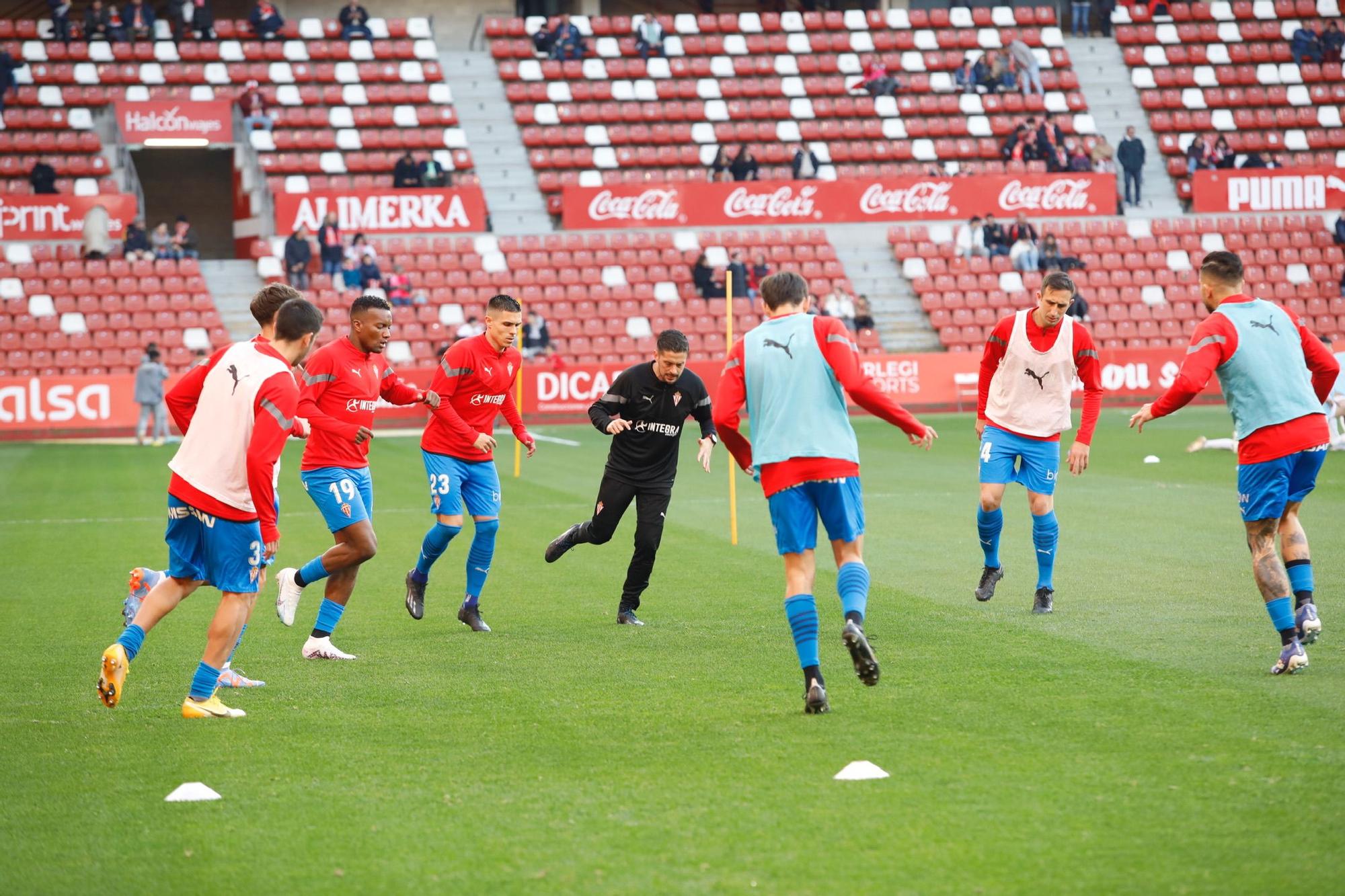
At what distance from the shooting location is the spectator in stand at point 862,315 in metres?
33.8

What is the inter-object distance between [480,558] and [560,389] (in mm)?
21344

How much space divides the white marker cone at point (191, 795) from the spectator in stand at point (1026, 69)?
3773 cm

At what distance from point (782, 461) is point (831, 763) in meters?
1.52

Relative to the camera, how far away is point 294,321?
6.97m

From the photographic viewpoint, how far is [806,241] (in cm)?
3622

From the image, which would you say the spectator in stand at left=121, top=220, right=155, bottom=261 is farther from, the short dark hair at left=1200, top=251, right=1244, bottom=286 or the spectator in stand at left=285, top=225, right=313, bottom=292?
the short dark hair at left=1200, top=251, right=1244, bottom=286

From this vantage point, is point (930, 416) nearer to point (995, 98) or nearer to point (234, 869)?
point (995, 98)

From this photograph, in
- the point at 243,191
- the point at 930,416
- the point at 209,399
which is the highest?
the point at 243,191

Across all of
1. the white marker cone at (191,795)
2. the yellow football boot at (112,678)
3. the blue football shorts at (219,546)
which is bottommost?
the white marker cone at (191,795)

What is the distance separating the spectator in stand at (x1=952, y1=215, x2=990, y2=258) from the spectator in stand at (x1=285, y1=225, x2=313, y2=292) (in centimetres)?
1511

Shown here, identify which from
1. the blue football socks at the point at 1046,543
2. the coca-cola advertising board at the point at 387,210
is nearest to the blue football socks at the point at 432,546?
the blue football socks at the point at 1046,543

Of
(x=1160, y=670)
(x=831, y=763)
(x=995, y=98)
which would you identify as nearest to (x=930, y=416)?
(x=995, y=98)

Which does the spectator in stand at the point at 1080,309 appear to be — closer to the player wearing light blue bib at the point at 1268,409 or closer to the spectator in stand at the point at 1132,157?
the spectator in stand at the point at 1132,157

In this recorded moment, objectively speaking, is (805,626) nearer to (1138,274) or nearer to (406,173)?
(406,173)
